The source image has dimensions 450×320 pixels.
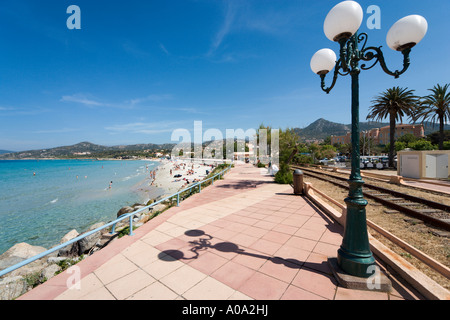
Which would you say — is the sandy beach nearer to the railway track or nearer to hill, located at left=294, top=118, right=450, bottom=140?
the railway track

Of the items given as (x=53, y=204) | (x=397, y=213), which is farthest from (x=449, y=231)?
(x=53, y=204)

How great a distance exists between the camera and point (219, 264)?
3459 mm

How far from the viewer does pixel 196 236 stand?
472cm

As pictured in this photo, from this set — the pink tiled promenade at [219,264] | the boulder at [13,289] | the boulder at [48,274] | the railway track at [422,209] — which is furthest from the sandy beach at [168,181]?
the railway track at [422,209]

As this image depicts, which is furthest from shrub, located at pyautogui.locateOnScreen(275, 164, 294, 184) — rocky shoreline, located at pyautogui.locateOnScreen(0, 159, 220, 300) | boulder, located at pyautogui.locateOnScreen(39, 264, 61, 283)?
boulder, located at pyautogui.locateOnScreen(39, 264, 61, 283)

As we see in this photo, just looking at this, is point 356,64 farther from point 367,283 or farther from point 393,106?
point 393,106

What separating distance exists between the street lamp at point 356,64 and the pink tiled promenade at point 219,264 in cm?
42

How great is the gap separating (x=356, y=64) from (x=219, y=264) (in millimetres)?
4146

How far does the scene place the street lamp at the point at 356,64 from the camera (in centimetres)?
275

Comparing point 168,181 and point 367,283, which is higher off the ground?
point 367,283

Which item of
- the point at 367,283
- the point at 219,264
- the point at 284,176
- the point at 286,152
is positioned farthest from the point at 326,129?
the point at 219,264

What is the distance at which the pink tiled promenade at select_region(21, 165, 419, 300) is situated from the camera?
2736 millimetres

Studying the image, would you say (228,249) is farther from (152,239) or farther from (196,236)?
(152,239)
